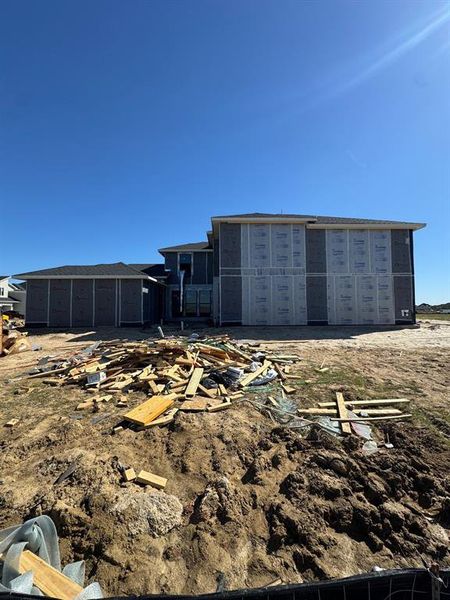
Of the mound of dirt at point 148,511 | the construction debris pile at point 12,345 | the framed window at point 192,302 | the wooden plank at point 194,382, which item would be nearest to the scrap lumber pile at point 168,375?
the wooden plank at point 194,382

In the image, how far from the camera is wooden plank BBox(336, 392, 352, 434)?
4.97 metres

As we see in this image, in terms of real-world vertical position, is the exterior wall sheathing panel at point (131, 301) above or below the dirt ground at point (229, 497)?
above

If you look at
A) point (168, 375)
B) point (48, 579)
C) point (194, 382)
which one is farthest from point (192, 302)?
point (48, 579)

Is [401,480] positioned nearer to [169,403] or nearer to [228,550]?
[228,550]

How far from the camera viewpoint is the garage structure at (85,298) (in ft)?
74.6

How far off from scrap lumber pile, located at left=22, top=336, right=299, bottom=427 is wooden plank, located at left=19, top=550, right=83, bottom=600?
2.59 m

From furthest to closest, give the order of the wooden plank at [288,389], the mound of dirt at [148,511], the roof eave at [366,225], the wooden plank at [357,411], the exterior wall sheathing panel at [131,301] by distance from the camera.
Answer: the exterior wall sheathing panel at [131,301] < the roof eave at [366,225] < the wooden plank at [288,389] < the wooden plank at [357,411] < the mound of dirt at [148,511]

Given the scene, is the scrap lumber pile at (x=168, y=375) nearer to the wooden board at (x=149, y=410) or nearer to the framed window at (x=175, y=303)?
the wooden board at (x=149, y=410)

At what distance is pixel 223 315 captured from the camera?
22281 millimetres

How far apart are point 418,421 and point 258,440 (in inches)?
109

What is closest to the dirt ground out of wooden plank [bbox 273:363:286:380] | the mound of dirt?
the mound of dirt

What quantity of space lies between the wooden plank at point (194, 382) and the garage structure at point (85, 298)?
1651 cm

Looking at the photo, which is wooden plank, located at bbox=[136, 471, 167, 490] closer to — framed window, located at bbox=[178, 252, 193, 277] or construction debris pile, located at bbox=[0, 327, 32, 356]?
construction debris pile, located at bbox=[0, 327, 32, 356]

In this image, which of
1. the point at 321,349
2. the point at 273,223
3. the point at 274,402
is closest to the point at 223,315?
the point at 273,223
